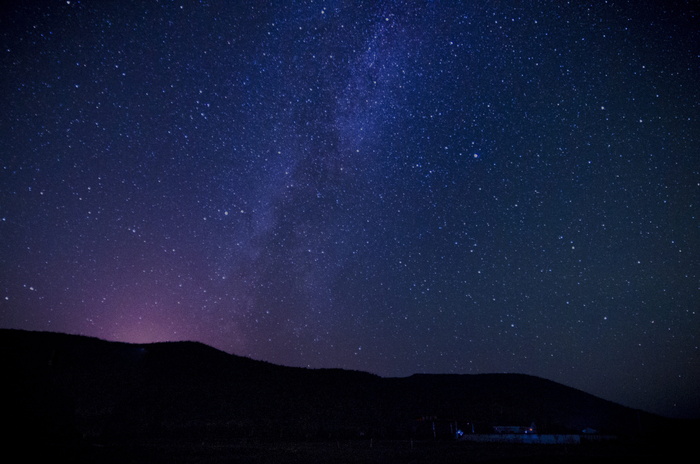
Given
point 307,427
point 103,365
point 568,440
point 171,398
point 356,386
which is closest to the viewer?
point 568,440

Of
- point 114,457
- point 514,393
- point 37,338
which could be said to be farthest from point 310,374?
point 114,457

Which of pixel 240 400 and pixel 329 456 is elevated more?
pixel 240 400

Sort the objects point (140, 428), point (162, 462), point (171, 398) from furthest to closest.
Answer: point (171, 398), point (140, 428), point (162, 462)

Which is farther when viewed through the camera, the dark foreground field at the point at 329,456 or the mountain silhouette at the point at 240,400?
the mountain silhouette at the point at 240,400

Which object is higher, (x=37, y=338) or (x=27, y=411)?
(x=37, y=338)

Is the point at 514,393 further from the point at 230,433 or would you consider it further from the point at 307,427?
the point at 230,433

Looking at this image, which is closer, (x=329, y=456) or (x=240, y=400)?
(x=329, y=456)

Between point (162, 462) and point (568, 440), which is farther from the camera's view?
point (568, 440)

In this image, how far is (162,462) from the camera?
20.5m

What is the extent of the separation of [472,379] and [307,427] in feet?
130

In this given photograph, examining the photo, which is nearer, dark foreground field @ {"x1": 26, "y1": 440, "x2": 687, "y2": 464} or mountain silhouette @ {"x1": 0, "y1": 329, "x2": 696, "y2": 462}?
dark foreground field @ {"x1": 26, "y1": 440, "x2": 687, "y2": 464}

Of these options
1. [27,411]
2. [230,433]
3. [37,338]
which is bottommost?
[230,433]

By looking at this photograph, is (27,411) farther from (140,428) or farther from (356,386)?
(356,386)

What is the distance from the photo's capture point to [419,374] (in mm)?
73500
